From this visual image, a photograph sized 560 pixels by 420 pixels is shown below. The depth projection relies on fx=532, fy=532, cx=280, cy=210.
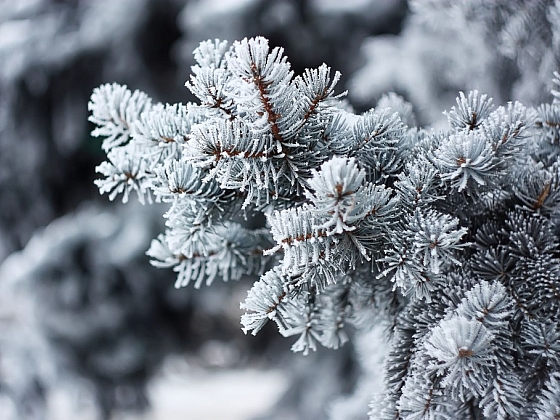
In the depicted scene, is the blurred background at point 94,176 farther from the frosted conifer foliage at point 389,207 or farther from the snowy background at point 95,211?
the frosted conifer foliage at point 389,207

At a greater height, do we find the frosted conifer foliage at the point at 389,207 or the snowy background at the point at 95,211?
the snowy background at the point at 95,211

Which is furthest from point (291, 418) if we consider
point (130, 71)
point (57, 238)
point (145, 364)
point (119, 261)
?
point (130, 71)

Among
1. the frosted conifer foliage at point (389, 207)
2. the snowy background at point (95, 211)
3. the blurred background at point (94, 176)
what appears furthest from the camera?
the snowy background at point (95, 211)

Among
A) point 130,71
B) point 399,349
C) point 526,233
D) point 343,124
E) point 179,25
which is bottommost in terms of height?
point 399,349

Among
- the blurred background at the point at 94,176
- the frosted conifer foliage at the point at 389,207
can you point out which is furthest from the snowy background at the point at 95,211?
the frosted conifer foliage at the point at 389,207

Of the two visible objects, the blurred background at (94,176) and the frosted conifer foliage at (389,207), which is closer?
the frosted conifer foliage at (389,207)

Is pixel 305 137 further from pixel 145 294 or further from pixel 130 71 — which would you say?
pixel 145 294

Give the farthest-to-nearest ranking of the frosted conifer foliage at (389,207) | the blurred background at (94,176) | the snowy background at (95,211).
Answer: the snowy background at (95,211) < the blurred background at (94,176) < the frosted conifer foliage at (389,207)
